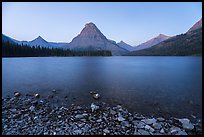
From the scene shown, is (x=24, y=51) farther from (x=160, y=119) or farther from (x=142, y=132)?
(x=142, y=132)

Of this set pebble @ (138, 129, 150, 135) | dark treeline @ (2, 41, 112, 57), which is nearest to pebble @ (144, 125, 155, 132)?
pebble @ (138, 129, 150, 135)

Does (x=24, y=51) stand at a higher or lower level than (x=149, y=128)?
higher

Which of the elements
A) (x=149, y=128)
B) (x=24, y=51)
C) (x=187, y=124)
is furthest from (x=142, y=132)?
(x=24, y=51)

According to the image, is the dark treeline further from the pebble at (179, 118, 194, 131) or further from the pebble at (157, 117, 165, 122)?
the pebble at (179, 118, 194, 131)

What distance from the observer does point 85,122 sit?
10.8 m

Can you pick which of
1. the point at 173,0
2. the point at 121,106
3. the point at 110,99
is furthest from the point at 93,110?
the point at 173,0

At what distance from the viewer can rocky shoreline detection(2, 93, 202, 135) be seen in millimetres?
9508

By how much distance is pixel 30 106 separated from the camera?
1423 centimetres

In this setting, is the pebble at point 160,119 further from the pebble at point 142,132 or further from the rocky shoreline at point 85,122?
the pebble at point 142,132

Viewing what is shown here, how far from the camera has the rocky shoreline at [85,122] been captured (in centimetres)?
951

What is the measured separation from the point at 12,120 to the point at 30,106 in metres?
3.23

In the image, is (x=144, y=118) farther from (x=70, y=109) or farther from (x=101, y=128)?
(x=70, y=109)

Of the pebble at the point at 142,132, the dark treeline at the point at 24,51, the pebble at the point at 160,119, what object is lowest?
the pebble at the point at 160,119

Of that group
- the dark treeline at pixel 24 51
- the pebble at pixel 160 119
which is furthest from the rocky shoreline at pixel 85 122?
the dark treeline at pixel 24 51
